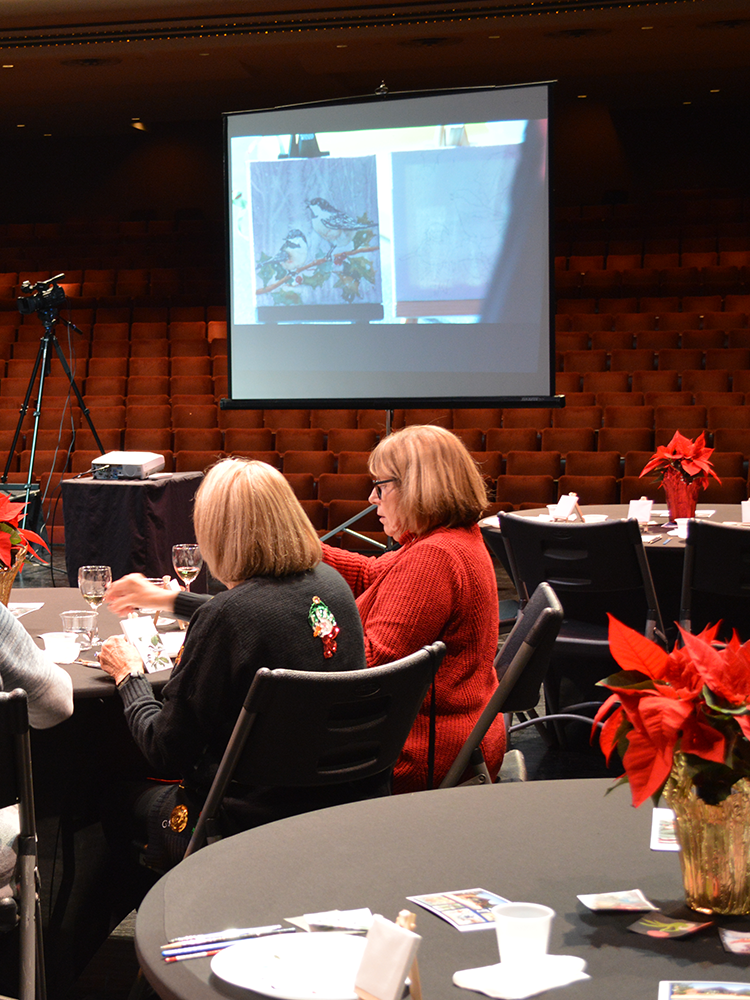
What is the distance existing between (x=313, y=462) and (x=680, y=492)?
333cm

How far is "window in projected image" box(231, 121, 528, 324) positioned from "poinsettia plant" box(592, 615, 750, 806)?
372 centimetres

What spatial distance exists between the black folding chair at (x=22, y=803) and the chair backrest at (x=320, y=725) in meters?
0.29

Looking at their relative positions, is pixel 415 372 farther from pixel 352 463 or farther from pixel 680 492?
pixel 352 463

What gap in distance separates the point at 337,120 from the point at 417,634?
338 centimetres

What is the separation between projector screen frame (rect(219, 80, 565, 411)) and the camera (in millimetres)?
4449

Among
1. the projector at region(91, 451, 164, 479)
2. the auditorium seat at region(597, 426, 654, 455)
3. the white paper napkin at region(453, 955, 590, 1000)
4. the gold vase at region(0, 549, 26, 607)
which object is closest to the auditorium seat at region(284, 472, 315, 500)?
the projector at region(91, 451, 164, 479)

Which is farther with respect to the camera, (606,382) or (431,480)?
(606,382)

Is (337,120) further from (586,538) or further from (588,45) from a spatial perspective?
(588,45)

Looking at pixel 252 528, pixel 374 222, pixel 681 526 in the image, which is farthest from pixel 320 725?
pixel 374 222

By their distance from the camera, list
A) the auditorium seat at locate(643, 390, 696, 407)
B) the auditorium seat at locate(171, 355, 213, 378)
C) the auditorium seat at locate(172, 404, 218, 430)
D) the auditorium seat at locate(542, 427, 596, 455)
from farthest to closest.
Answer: the auditorium seat at locate(171, 355, 213, 378)
the auditorium seat at locate(172, 404, 218, 430)
the auditorium seat at locate(643, 390, 696, 407)
the auditorium seat at locate(542, 427, 596, 455)

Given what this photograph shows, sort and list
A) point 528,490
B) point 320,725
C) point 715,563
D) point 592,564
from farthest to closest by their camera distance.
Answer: point 528,490
point 592,564
point 715,563
point 320,725

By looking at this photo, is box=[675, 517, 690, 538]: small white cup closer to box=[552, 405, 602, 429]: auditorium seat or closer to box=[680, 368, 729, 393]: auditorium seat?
box=[552, 405, 602, 429]: auditorium seat

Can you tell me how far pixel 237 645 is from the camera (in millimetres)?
1671

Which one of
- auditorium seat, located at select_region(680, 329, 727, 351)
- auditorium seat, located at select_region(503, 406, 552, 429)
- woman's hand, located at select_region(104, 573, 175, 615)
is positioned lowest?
woman's hand, located at select_region(104, 573, 175, 615)
